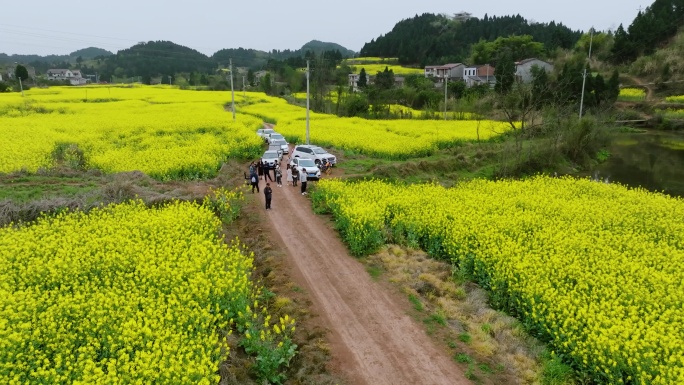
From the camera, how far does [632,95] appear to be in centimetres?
7300

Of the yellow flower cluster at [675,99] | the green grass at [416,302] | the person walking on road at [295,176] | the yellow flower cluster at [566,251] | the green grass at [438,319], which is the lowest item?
the green grass at [438,319]

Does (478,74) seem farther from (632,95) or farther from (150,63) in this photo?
(150,63)

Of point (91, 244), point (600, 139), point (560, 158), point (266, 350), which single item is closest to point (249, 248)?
point (91, 244)

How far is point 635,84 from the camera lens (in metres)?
80.3

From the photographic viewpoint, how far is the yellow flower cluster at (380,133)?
3647 centimetres

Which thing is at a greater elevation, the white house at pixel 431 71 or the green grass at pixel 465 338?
the white house at pixel 431 71

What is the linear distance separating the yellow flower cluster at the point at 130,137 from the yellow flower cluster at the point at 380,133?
19.2ft

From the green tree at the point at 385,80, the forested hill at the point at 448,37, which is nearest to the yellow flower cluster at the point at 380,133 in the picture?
the green tree at the point at 385,80

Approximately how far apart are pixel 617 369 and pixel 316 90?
7070 centimetres

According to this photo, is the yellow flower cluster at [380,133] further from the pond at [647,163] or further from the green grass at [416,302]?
the green grass at [416,302]

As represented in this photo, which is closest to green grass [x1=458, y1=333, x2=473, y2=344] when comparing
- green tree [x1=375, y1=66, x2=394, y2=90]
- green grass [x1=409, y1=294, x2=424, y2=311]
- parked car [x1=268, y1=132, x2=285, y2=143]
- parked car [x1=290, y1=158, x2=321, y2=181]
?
green grass [x1=409, y1=294, x2=424, y2=311]

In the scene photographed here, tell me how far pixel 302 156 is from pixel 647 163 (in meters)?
35.3

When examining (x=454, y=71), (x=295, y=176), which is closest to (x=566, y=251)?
(x=295, y=176)

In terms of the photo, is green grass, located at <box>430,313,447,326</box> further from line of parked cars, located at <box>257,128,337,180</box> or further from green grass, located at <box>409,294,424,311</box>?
line of parked cars, located at <box>257,128,337,180</box>
